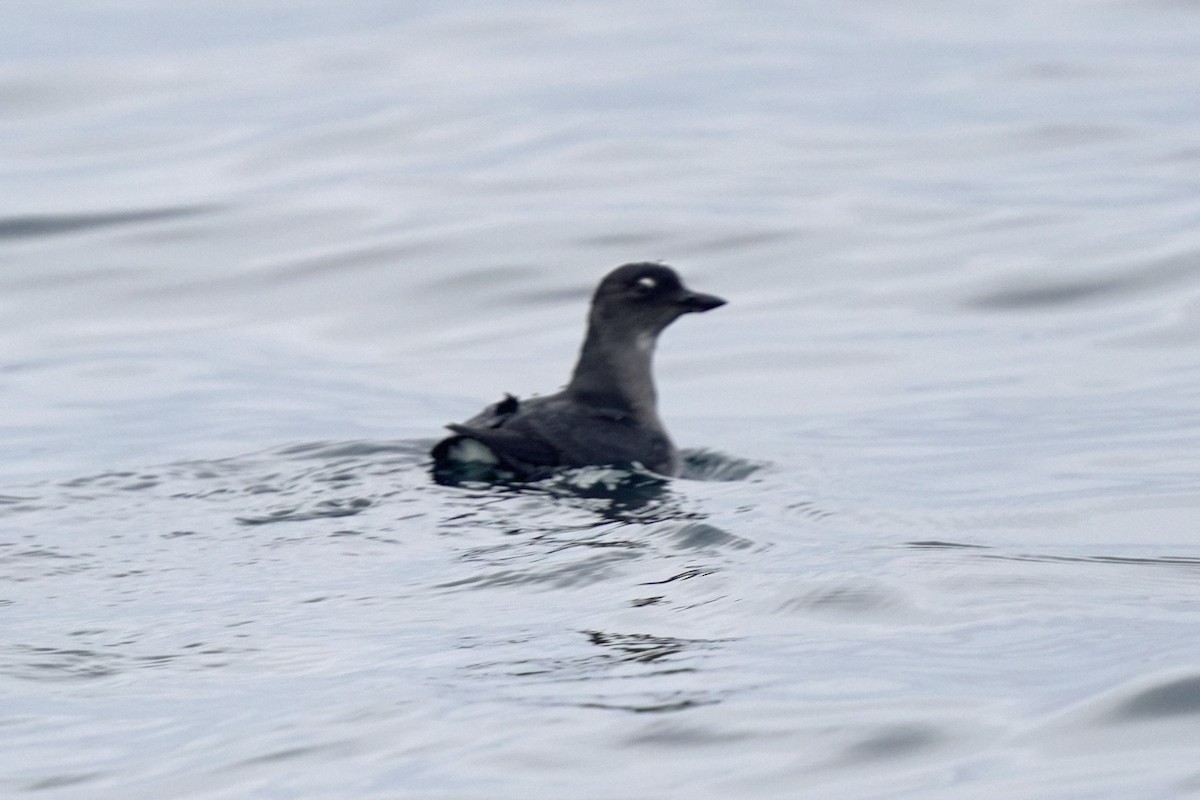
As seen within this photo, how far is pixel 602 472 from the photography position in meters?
8.94

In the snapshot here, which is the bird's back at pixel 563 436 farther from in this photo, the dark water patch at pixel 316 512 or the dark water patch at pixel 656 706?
the dark water patch at pixel 656 706

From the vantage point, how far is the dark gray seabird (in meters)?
8.79

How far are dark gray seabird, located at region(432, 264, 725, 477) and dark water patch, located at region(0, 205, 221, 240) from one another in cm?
822

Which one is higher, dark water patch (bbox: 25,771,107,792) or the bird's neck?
the bird's neck

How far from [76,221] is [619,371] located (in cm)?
873

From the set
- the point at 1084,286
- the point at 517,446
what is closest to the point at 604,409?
the point at 517,446

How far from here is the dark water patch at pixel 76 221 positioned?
56.2 feet

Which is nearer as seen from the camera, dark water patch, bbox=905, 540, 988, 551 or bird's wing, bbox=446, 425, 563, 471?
dark water patch, bbox=905, 540, 988, 551

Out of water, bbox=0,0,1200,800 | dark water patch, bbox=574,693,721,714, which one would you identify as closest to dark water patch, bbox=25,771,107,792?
water, bbox=0,0,1200,800

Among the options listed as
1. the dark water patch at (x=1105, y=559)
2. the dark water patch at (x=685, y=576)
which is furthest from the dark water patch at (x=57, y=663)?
the dark water patch at (x=1105, y=559)

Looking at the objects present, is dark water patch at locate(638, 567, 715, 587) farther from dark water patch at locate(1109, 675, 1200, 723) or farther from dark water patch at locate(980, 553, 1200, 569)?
dark water patch at locate(1109, 675, 1200, 723)

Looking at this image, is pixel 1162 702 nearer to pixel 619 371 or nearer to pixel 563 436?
pixel 563 436

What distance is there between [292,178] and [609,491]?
11.2 m

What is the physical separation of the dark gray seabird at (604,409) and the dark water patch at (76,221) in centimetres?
822
